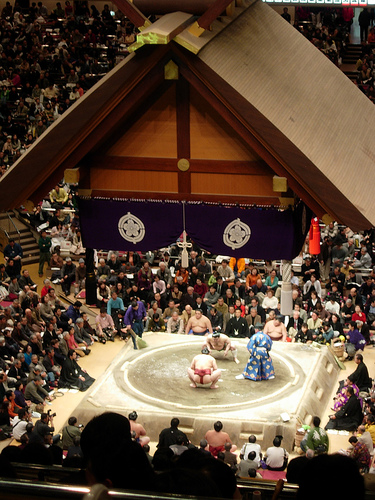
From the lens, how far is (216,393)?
324 inches

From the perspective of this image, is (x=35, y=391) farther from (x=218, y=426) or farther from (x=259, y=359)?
(x=259, y=359)

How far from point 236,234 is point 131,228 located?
87 cm

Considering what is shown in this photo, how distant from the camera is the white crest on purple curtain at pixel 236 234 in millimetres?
5805

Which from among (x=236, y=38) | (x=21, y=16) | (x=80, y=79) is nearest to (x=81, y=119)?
(x=236, y=38)

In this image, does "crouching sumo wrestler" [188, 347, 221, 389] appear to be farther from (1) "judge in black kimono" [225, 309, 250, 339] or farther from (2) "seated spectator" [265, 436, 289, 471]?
(1) "judge in black kimono" [225, 309, 250, 339]

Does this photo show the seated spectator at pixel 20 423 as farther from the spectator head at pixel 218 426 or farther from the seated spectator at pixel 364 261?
the seated spectator at pixel 364 261

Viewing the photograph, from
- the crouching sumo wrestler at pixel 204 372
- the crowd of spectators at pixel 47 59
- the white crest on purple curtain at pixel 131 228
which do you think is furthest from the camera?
the crowd of spectators at pixel 47 59

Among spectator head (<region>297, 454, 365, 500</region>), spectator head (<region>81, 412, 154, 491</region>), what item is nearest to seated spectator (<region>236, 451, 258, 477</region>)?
spectator head (<region>81, 412, 154, 491</region>)

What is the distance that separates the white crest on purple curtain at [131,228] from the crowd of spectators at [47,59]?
9653 millimetres

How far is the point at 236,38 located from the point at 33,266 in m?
8.69

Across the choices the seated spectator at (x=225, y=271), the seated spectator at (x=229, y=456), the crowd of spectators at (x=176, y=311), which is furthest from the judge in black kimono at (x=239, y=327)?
the seated spectator at (x=229, y=456)

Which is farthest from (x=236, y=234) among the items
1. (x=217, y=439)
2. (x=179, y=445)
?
(x=217, y=439)

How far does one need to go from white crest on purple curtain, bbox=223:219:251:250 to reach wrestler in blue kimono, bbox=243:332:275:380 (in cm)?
280

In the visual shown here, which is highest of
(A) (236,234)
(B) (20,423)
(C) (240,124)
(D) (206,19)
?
(D) (206,19)
